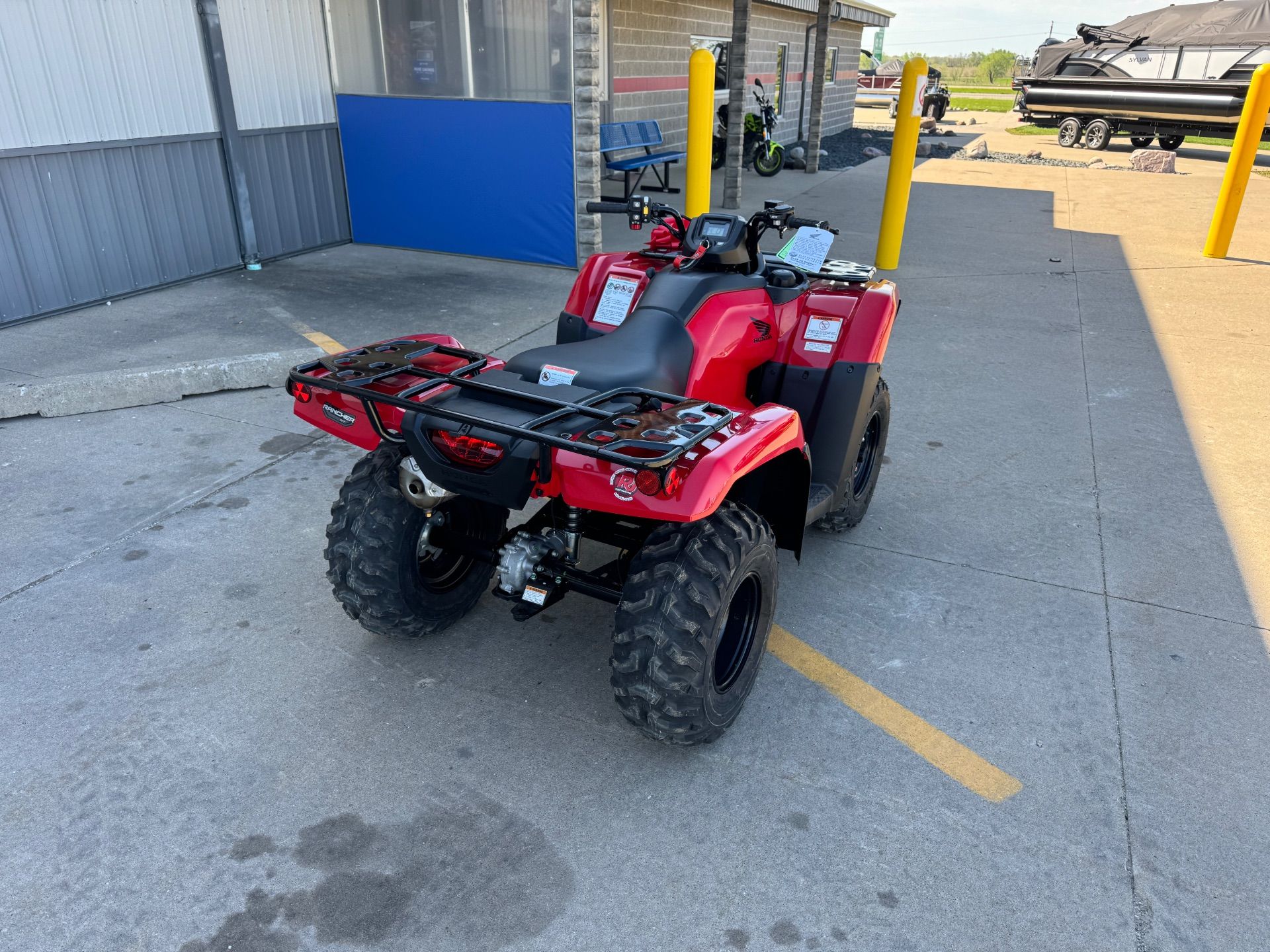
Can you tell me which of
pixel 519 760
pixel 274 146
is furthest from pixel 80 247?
pixel 519 760

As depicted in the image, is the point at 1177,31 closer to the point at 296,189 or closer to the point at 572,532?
the point at 296,189

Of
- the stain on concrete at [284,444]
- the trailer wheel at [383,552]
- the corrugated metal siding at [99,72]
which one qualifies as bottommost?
the stain on concrete at [284,444]

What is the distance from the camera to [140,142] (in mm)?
7219

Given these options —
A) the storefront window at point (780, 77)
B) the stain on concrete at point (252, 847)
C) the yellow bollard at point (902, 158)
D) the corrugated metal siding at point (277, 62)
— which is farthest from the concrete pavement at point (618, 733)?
the storefront window at point (780, 77)

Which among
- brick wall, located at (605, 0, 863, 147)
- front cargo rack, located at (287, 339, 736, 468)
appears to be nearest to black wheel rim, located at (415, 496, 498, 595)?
front cargo rack, located at (287, 339, 736, 468)

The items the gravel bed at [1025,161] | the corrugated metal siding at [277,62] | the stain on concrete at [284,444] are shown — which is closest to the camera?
the stain on concrete at [284,444]

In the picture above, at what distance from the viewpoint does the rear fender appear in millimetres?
2281

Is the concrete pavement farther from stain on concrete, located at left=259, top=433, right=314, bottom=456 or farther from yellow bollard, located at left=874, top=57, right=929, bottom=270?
yellow bollard, located at left=874, top=57, right=929, bottom=270

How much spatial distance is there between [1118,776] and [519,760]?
6.21ft

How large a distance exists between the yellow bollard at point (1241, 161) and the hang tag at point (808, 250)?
7.92 meters

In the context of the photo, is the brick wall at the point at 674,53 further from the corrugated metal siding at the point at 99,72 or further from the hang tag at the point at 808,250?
the hang tag at the point at 808,250

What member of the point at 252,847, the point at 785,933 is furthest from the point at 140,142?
the point at 785,933

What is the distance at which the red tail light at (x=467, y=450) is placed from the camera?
8.23 ft

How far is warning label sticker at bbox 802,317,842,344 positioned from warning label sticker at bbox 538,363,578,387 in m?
1.37
